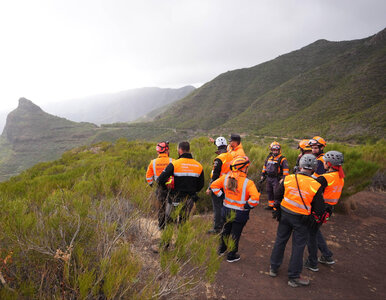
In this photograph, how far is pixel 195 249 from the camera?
7.07 feet

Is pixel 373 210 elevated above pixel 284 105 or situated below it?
below

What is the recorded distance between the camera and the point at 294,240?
3.00 m

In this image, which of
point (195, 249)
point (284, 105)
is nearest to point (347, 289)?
point (195, 249)

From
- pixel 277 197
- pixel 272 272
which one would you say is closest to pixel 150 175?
pixel 277 197

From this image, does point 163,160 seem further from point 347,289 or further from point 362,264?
point 362,264

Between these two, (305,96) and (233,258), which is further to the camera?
(305,96)

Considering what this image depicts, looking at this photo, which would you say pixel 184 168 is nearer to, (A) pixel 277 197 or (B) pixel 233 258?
(A) pixel 277 197

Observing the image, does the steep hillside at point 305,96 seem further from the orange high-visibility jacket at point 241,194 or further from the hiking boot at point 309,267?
the orange high-visibility jacket at point 241,194

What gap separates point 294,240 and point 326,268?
1229 mm

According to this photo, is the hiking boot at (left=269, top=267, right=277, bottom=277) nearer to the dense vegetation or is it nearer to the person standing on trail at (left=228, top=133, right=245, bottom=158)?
the dense vegetation

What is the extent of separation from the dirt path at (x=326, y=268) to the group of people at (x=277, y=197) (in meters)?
0.16

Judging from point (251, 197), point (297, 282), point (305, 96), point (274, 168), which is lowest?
point (297, 282)

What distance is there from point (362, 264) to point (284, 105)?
48.5 metres

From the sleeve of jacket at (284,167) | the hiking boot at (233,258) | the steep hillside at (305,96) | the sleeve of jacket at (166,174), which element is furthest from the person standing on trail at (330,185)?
the steep hillside at (305,96)
